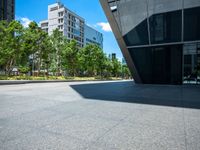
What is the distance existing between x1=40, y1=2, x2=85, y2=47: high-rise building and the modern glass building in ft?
250

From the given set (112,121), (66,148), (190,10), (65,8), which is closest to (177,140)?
(112,121)

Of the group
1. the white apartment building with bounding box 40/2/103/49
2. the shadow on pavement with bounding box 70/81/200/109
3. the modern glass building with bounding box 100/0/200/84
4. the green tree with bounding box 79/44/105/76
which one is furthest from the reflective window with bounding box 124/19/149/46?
the white apartment building with bounding box 40/2/103/49

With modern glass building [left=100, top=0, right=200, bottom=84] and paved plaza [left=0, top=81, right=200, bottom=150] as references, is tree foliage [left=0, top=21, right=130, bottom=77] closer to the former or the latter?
modern glass building [left=100, top=0, right=200, bottom=84]

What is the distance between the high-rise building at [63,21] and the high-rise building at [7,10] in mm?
18959

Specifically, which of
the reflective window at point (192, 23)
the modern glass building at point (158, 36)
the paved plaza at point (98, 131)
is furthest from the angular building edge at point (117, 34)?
the paved plaza at point (98, 131)

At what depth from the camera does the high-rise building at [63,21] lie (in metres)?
93.2

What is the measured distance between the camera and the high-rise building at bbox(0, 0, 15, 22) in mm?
78375

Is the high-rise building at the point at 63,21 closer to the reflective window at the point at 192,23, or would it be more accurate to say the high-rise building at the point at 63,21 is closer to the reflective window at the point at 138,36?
the reflective window at the point at 138,36

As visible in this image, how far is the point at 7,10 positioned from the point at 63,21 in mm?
25728

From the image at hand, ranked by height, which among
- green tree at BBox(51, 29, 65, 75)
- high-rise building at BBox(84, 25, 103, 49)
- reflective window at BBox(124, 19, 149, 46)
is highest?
high-rise building at BBox(84, 25, 103, 49)

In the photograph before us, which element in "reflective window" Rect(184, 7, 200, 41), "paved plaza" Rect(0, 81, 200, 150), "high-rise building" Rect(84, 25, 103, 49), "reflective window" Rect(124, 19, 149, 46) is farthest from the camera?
"high-rise building" Rect(84, 25, 103, 49)

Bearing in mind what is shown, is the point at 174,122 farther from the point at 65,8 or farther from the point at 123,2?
the point at 65,8

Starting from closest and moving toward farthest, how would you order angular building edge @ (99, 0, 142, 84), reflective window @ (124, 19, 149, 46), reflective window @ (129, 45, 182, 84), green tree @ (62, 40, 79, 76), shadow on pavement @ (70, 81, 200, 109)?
1. shadow on pavement @ (70, 81, 200, 109)
2. angular building edge @ (99, 0, 142, 84)
3. reflective window @ (124, 19, 149, 46)
4. reflective window @ (129, 45, 182, 84)
5. green tree @ (62, 40, 79, 76)

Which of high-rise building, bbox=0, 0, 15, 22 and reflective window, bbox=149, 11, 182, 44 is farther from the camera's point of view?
high-rise building, bbox=0, 0, 15, 22
